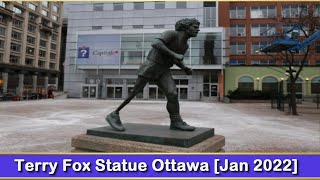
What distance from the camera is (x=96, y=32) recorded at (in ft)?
158

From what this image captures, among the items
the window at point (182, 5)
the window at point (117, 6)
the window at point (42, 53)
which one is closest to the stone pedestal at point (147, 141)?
the window at point (182, 5)

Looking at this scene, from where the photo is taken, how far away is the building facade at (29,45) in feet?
197

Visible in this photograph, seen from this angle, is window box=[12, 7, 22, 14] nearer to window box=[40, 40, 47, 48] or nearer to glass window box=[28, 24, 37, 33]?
glass window box=[28, 24, 37, 33]

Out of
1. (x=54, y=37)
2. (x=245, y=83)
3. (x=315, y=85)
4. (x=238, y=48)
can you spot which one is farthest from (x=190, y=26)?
(x=54, y=37)

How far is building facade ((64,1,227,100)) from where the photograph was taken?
149 ft

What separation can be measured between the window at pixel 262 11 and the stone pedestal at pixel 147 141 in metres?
51.5

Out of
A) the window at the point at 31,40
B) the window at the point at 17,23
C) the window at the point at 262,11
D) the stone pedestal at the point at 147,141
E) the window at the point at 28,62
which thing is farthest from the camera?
the window at the point at 31,40

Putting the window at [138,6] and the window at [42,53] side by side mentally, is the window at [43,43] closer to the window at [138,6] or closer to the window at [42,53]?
the window at [42,53]

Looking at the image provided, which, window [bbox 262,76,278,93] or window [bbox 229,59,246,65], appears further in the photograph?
window [bbox 229,59,246,65]

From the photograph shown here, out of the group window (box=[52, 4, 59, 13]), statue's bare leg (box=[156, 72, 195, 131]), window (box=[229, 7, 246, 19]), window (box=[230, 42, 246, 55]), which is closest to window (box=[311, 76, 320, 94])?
window (box=[230, 42, 246, 55])

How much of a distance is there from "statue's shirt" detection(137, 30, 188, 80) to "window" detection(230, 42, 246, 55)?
49965 mm

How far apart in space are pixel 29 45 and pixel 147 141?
72.4 meters

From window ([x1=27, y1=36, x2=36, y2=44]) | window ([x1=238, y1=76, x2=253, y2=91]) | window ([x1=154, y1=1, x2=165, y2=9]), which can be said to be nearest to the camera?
window ([x1=238, y1=76, x2=253, y2=91])

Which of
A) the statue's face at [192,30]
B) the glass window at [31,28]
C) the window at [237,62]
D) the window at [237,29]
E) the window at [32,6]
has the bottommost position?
the statue's face at [192,30]
